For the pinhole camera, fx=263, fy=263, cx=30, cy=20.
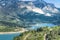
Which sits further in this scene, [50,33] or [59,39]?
[50,33]

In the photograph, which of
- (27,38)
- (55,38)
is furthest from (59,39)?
(27,38)

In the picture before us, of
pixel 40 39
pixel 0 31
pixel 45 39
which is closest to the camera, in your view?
pixel 40 39

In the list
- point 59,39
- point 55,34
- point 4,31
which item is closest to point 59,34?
point 55,34

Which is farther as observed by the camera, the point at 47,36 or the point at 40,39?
the point at 47,36

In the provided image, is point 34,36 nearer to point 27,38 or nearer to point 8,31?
point 27,38

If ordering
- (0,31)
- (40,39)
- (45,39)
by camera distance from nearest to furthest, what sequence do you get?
(40,39) → (45,39) → (0,31)

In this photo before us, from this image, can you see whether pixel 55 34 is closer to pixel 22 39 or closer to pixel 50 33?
pixel 50 33

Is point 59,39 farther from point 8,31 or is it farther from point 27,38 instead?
point 8,31

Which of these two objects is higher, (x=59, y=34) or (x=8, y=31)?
(x=59, y=34)

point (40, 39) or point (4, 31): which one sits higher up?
point (40, 39)
